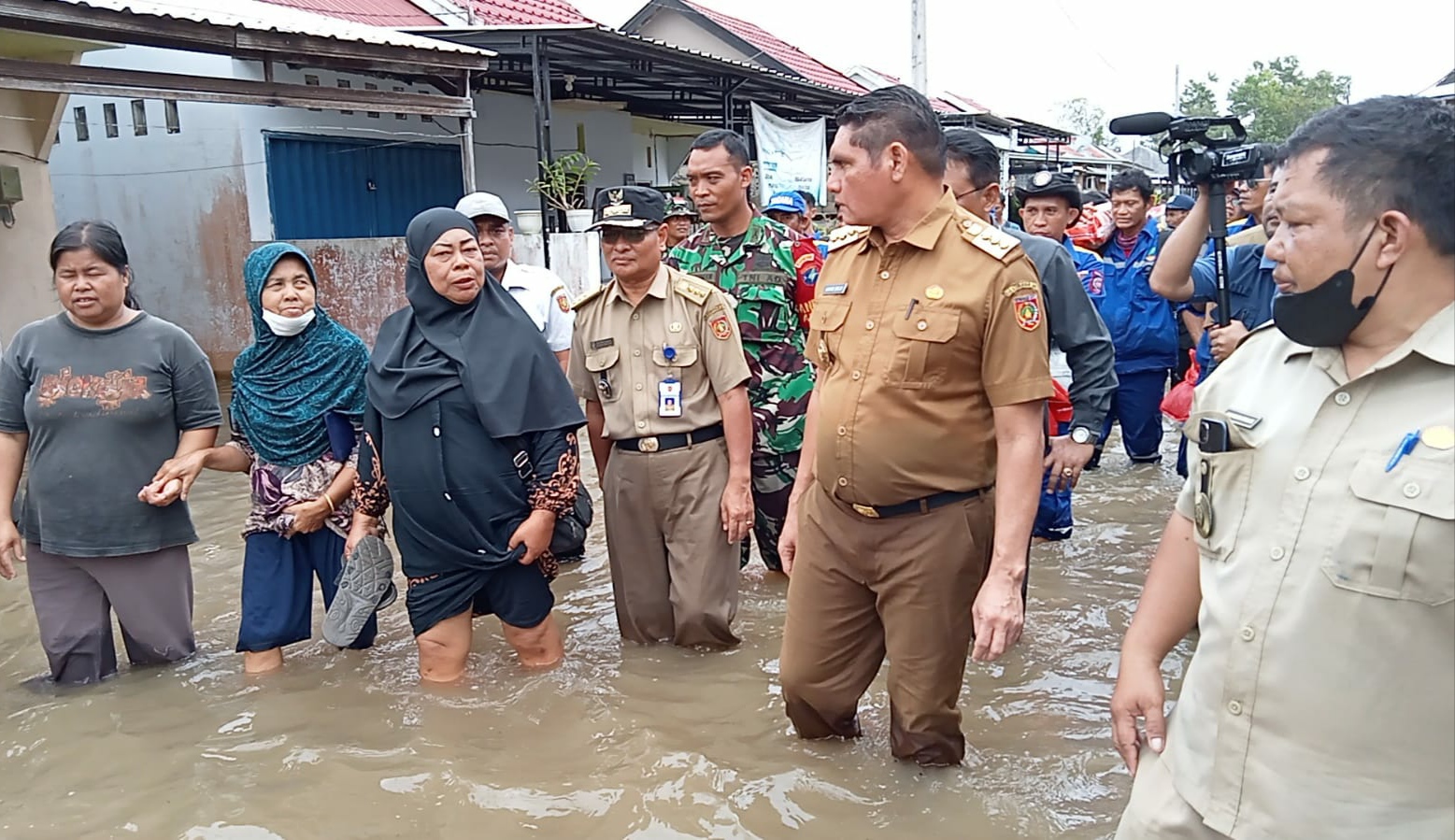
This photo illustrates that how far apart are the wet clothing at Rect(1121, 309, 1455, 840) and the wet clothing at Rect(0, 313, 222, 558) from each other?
11.3 feet

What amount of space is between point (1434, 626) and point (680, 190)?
11231 millimetres

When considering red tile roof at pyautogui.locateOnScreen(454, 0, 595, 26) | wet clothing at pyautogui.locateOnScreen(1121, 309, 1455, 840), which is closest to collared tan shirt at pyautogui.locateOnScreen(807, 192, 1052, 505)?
wet clothing at pyautogui.locateOnScreen(1121, 309, 1455, 840)

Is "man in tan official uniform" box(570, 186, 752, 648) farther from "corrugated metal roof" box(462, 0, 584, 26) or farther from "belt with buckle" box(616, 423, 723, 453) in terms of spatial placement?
"corrugated metal roof" box(462, 0, 584, 26)

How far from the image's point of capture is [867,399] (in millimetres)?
2590

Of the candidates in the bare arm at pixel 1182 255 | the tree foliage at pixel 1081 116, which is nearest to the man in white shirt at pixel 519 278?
the bare arm at pixel 1182 255

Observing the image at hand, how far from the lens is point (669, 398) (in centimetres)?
391

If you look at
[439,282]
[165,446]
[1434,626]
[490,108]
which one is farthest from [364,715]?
[490,108]

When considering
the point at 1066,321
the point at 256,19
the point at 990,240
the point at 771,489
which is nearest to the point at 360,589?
the point at 771,489

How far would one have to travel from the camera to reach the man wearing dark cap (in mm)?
3475

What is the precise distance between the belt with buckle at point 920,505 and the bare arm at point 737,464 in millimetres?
1255

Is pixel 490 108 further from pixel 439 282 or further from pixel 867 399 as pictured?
pixel 867 399

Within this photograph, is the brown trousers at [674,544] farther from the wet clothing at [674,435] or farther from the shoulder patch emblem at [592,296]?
the shoulder patch emblem at [592,296]

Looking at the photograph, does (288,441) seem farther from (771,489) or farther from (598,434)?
(771,489)

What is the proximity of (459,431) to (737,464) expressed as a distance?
1040 millimetres
